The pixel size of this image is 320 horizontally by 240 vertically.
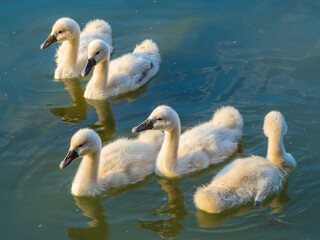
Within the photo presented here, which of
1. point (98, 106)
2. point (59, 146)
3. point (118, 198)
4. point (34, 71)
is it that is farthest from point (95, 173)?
point (34, 71)

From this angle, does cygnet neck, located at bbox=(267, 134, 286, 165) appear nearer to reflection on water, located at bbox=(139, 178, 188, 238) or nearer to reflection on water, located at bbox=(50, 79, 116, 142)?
reflection on water, located at bbox=(139, 178, 188, 238)

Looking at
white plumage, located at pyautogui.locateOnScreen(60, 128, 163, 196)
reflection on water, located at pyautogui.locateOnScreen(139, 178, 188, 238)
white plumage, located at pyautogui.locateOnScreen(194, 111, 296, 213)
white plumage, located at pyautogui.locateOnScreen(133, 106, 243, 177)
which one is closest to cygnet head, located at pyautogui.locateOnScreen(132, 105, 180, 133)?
white plumage, located at pyautogui.locateOnScreen(133, 106, 243, 177)

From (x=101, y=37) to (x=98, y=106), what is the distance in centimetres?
169

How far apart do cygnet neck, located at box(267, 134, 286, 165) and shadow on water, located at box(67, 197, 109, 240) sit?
2.13 metres

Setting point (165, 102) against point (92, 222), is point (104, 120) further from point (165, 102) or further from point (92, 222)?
point (92, 222)

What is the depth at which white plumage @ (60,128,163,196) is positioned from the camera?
7152 millimetres

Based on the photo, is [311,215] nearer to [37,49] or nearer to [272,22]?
[272,22]

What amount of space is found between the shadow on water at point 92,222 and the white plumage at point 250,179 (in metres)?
1.10

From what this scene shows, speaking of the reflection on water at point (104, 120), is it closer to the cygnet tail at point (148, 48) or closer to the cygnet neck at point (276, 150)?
the cygnet tail at point (148, 48)

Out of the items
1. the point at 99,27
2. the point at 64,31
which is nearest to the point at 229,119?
the point at 64,31

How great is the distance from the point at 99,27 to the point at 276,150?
467cm

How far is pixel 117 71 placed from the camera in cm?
962

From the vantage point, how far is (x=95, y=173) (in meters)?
7.28

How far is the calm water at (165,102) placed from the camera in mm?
6926
